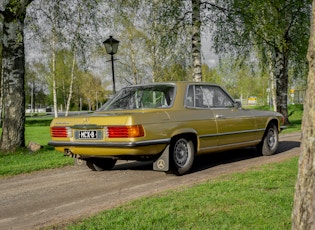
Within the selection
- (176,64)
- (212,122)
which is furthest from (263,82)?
(212,122)

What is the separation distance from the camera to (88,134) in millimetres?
6176

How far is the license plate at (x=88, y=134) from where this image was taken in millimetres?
6094

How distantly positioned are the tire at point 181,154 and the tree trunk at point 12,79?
6.04 m

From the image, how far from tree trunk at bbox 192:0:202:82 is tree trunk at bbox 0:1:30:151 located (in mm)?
6364

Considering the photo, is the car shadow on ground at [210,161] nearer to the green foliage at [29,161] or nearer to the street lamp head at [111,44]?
the green foliage at [29,161]

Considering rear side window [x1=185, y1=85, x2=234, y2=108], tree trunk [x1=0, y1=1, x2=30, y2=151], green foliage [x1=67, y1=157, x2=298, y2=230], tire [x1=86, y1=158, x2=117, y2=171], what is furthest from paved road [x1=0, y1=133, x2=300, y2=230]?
tree trunk [x1=0, y1=1, x2=30, y2=151]

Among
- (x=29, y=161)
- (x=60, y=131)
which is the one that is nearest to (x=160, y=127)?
(x=60, y=131)

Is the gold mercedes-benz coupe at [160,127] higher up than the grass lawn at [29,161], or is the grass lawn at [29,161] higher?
the gold mercedes-benz coupe at [160,127]

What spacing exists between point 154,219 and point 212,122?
3.57m

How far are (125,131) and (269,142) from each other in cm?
436

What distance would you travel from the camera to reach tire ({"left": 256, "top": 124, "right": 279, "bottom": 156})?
340 inches

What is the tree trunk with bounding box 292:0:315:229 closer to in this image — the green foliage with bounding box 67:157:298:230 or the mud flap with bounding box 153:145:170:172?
the green foliage with bounding box 67:157:298:230

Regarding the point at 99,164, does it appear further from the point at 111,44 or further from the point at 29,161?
the point at 111,44

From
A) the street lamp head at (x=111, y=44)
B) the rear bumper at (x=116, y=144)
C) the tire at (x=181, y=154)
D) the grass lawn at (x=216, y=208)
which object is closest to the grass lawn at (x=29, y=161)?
the rear bumper at (x=116, y=144)
